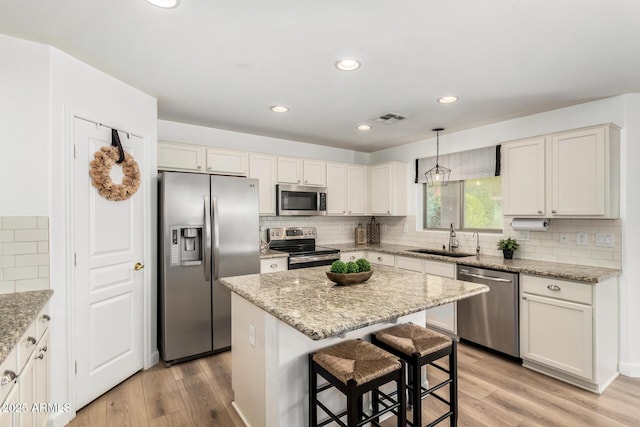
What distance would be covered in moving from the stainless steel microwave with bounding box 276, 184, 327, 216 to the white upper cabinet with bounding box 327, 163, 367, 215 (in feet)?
0.63

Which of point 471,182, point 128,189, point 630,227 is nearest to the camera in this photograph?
point 128,189

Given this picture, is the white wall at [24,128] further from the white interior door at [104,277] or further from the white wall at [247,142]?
the white wall at [247,142]

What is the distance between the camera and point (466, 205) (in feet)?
14.0

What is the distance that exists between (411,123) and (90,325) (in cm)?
358

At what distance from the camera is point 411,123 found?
3.78 m

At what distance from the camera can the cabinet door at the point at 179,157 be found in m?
→ 3.40

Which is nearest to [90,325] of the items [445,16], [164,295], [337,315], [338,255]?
[164,295]

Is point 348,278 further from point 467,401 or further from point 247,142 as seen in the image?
point 247,142

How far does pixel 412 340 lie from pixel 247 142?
128 inches

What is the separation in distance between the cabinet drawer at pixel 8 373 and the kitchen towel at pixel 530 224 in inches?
152

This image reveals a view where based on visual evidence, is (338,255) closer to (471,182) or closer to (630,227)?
(471,182)

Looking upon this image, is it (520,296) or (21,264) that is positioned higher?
(21,264)

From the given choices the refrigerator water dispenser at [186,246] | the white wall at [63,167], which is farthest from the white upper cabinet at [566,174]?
the white wall at [63,167]

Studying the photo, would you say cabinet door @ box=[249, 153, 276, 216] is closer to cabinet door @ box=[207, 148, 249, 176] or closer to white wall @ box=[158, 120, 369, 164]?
cabinet door @ box=[207, 148, 249, 176]
